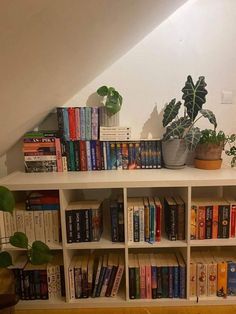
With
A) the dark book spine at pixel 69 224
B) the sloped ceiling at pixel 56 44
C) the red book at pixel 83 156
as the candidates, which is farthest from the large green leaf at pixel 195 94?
the dark book spine at pixel 69 224

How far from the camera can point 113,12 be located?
1.01 m

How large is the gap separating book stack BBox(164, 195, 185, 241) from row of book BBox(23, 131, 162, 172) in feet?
1.03

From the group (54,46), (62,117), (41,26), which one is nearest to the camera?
(41,26)

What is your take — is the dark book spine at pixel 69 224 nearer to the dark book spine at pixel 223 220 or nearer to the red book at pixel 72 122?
the red book at pixel 72 122

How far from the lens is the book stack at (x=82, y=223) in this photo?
1501 millimetres

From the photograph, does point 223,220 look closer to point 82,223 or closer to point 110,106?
point 82,223

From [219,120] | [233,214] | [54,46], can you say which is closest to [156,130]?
[219,120]

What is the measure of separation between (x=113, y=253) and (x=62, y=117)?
0.96 meters

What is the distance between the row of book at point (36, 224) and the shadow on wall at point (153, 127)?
79 cm

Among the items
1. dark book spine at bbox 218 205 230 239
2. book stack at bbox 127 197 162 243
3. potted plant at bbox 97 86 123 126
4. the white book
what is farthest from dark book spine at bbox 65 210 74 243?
dark book spine at bbox 218 205 230 239

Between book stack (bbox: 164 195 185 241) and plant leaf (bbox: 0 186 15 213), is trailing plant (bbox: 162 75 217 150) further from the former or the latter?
plant leaf (bbox: 0 186 15 213)

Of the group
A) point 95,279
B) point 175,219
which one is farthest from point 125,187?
point 95,279

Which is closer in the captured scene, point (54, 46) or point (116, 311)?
point (54, 46)

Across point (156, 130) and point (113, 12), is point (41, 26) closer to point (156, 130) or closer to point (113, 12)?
point (113, 12)
